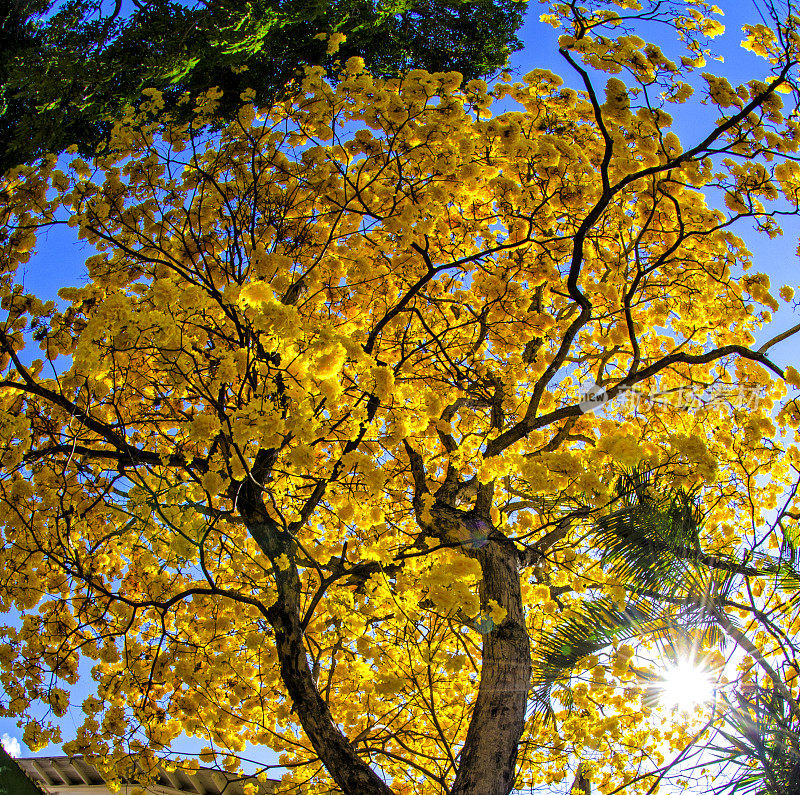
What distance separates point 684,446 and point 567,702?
2.57 m

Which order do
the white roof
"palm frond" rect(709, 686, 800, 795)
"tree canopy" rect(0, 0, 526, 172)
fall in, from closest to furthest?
"palm frond" rect(709, 686, 800, 795)
"tree canopy" rect(0, 0, 526, 172)
the white roof

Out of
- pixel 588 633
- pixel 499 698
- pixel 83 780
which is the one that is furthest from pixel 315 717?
pixel 83 780

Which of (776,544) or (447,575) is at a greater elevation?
(776,544)

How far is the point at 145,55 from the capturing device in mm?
5906

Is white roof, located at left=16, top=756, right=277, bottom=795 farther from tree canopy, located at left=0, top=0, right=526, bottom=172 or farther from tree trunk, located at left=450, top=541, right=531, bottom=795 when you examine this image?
tree canopy, located at left=0, top=0, right=526, bottom=172

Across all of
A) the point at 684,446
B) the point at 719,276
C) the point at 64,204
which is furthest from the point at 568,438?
the point at 64,204

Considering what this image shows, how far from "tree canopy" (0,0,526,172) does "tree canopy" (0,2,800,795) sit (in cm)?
99

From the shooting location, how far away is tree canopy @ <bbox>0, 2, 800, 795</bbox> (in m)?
3.68

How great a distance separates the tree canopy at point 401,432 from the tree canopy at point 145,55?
38.8 inches

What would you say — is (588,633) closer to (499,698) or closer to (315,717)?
(499,698)

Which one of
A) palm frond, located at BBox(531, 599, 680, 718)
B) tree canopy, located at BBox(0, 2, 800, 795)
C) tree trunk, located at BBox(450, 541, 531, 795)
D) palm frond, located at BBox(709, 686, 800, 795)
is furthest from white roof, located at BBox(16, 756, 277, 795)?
palm frond, located at BBox(709, 686, 800, 795)

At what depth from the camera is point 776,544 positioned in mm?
3760

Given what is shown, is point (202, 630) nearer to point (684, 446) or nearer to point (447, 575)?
point (447, 575)

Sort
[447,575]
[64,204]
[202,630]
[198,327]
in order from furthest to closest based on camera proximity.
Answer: [202,630] → [64,204] → [198,327] → [447,575]
